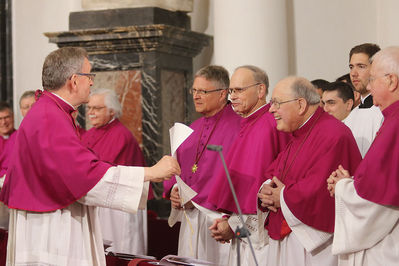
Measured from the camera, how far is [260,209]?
5465 mm

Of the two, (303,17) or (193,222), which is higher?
(303,17)

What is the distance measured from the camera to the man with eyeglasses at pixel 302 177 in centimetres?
501

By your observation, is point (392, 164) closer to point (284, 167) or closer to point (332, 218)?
point (332, 218)

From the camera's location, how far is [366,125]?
6.23m

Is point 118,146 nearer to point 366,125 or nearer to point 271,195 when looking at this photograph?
point 366,125

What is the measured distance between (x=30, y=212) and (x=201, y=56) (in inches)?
215

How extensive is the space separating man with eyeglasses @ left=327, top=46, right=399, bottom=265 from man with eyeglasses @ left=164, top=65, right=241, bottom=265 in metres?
2.06

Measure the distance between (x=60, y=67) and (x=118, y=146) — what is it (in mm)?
3126

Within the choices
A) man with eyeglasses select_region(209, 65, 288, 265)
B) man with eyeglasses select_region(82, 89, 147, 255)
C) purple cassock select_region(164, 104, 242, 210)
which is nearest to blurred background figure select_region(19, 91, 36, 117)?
man with eyeglasses select_region(82, 89, 147, 255)

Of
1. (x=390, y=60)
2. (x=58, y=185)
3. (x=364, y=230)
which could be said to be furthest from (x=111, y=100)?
(x=364, y=230)

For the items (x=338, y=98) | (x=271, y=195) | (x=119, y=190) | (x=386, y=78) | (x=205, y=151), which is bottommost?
(x=271, y=195)

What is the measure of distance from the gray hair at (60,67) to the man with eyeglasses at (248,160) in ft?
5.28

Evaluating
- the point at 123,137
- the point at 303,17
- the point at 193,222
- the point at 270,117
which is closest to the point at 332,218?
the point at 270,117

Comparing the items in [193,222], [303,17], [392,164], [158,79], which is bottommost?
[193,222]
